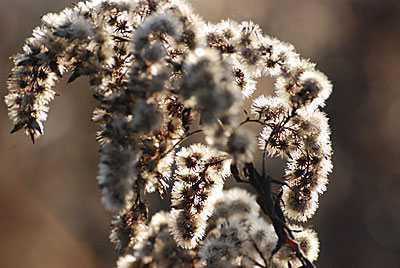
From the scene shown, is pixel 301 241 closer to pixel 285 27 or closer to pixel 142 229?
pixel 142 229

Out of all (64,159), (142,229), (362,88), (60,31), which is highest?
(362,88)

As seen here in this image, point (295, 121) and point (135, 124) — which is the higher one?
point (295, 121)

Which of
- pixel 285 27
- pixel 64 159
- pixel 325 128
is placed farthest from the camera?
pixel 285 27

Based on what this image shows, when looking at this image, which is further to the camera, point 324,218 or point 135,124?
point 324,218

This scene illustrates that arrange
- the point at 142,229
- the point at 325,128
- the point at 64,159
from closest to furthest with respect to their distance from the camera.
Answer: the point at 142,229
the point at 325,128
the point at 64,159

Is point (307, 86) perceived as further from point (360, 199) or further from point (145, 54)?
point (360, 199)

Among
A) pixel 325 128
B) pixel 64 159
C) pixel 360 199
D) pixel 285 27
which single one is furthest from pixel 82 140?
pixel 325 128
